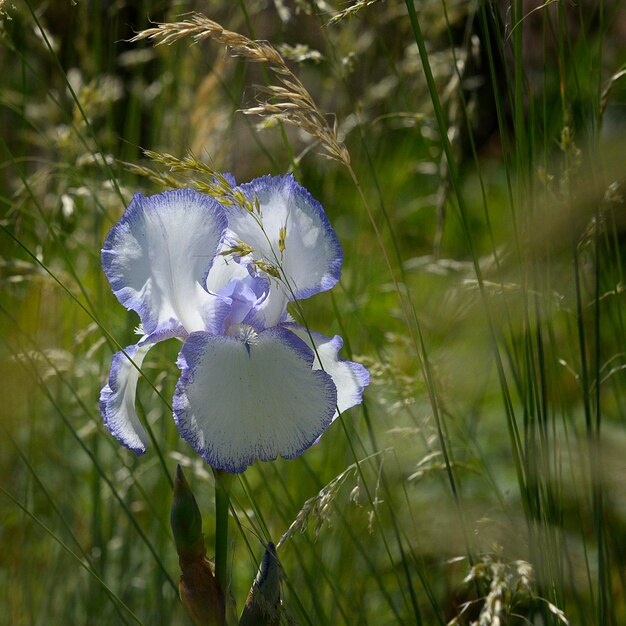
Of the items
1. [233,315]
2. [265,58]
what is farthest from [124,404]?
[265,58]

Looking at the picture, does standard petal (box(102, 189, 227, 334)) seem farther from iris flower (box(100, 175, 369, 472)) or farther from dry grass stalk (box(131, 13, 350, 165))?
dry grass stalk (box(131, 13, 350, 165))

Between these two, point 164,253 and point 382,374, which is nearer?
point 164,253

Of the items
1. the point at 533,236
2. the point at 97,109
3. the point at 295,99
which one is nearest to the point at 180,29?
the point at 295,99

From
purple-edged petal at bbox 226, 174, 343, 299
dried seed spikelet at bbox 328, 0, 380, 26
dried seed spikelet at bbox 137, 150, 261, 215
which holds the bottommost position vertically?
purple-edged petal at bbox 226, 174, 343, 299

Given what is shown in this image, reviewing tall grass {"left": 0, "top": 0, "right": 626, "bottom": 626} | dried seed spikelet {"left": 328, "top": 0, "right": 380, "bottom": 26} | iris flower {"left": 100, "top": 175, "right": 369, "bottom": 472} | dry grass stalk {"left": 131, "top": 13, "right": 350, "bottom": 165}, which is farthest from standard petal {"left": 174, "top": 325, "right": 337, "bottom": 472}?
dried seed spikelet {"left": 328, "top": 0, "right": 380, "bottom": 26}

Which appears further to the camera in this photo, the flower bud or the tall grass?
the tall grass

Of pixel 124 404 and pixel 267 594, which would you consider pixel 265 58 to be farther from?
pixel 267 594

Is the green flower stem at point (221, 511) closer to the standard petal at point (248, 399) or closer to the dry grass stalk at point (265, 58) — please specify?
the standard petal at point (248, 399)
